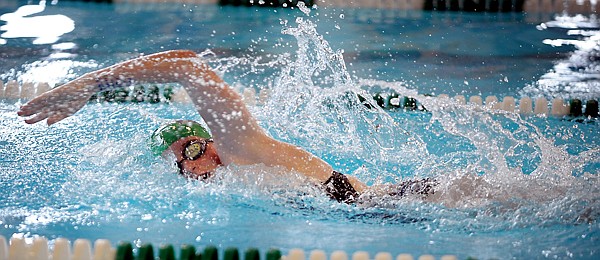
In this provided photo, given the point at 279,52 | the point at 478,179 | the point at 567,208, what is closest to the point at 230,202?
the point at 478,179

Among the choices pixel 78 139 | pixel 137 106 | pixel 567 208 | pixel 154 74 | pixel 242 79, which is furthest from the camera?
pixel 242 79

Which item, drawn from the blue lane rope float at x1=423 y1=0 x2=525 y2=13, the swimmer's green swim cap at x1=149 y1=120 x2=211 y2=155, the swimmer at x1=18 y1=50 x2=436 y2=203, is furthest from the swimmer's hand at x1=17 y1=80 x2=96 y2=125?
the blue lane rope float at x1=423 y1=0 x2=525 y2=13

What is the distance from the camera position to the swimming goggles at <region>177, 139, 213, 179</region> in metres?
2.48

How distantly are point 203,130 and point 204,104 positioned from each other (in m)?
0.24

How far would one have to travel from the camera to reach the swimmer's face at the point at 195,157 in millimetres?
2479

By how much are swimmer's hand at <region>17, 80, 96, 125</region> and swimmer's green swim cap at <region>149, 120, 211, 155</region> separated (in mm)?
341

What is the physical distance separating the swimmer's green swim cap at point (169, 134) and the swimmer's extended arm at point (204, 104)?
147 mm

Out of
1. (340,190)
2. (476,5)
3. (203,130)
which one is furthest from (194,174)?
(476,5)

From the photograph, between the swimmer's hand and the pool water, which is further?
the pool water

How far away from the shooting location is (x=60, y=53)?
538 cm

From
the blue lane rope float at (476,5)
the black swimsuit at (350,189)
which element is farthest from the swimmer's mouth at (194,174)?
the blue lane rope float at (476,5)

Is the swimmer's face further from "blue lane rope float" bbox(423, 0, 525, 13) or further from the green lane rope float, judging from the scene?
"blue lane rope float" bbox(423, 0, 525, 13)

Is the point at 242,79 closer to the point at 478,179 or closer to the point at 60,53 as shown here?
the point at 60,53

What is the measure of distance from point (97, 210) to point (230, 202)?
451mm
